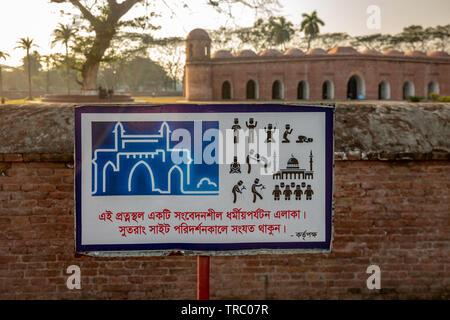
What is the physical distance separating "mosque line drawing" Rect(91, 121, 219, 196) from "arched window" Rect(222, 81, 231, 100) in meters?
40.1

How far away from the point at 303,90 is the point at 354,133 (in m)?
39.7

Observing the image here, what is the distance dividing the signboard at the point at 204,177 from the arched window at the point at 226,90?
40108 millimetres

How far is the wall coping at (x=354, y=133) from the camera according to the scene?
2598 mm

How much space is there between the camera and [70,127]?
2.65m

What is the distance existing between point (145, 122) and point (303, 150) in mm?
885

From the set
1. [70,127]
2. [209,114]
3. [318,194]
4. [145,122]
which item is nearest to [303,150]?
[318,194]

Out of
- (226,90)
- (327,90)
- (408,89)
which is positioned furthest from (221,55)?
(408,89)

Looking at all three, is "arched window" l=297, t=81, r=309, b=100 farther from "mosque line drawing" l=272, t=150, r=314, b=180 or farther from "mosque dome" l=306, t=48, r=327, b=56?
→ "mosque line drawing" l=272, t=150, r=314, b=180

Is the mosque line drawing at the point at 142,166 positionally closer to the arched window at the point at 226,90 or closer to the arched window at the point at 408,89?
the arched window at the point at 226,90

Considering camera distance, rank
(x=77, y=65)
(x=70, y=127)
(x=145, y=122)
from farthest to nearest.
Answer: (x=77, y=65)
(x=70, y=127)
(x=145, y=122)
